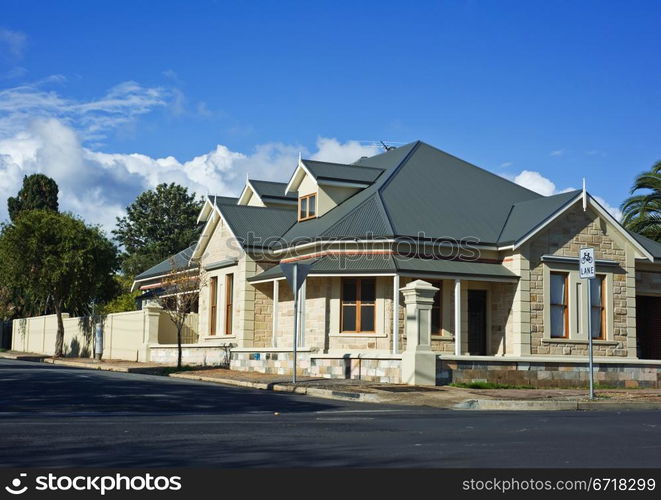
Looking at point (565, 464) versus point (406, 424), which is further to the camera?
point (406, 424)

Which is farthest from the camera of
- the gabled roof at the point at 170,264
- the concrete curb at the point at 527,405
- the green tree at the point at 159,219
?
the green tree at the point at 159,219

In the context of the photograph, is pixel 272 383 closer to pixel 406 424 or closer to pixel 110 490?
pixel 406 424

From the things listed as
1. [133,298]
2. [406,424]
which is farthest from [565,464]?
[133,298]

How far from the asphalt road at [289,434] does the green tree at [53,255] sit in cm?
2259

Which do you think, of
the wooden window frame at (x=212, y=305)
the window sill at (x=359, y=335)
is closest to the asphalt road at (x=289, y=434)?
the window sill at (x=359, y=335)

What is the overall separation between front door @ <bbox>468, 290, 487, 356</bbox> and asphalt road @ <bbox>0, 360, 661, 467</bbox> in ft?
39.0

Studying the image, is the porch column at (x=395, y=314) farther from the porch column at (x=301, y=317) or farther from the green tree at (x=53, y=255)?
the green tree at (x=53, y=255)

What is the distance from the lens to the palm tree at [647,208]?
39750 millimetres

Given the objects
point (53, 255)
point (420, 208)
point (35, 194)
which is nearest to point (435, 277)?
point (420, 208)

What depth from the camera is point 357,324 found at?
27.7 metres

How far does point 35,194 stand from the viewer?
60.1m

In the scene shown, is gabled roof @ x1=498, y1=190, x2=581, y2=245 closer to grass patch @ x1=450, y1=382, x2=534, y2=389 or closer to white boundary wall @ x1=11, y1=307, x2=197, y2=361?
grass patch @ x1=450, y1=382, x2=534, y2=389

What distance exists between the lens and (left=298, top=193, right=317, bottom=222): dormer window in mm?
31992

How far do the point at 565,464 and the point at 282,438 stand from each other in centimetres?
351
